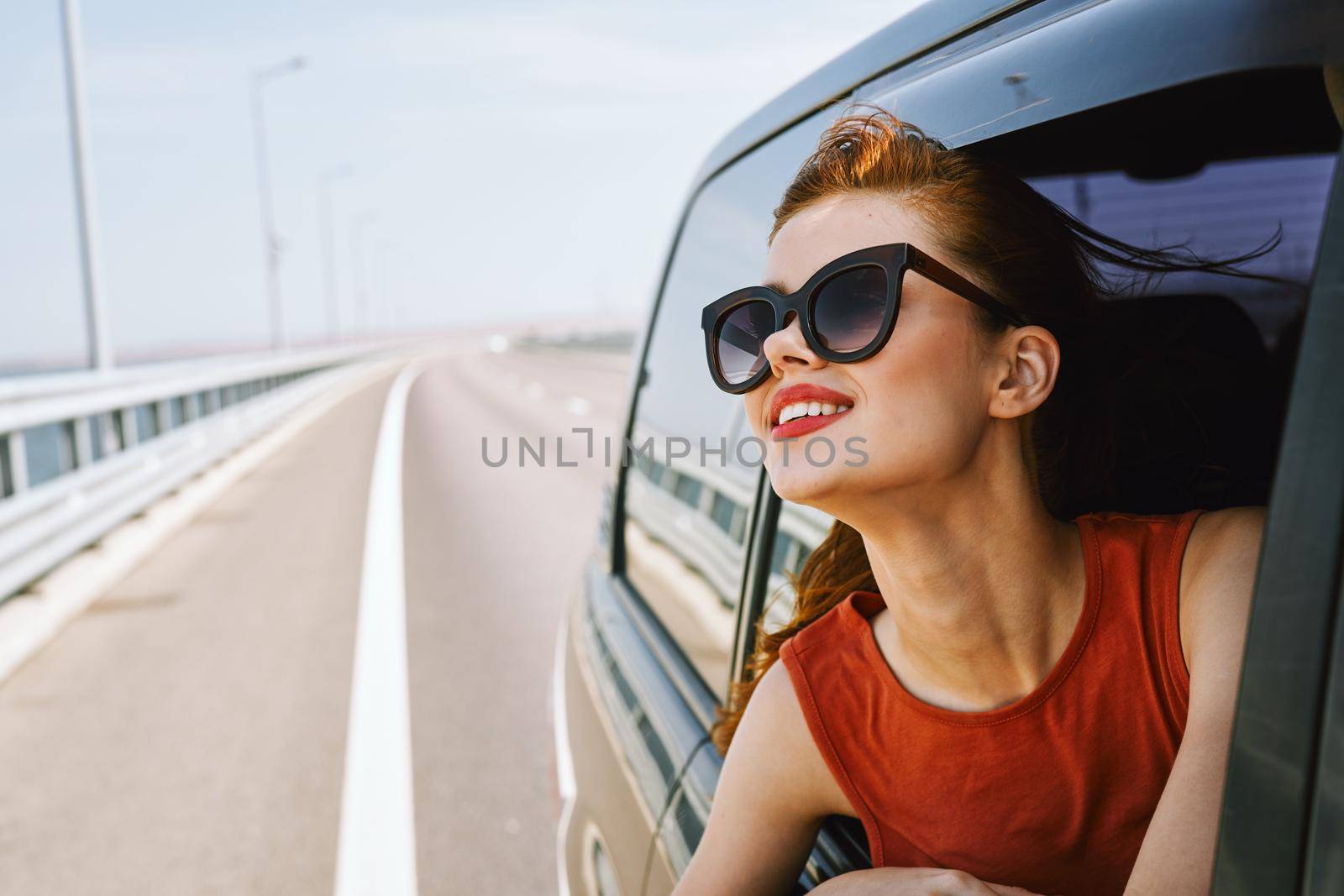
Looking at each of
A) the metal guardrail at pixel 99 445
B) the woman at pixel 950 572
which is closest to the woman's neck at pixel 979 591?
the woman at pixel 950 572

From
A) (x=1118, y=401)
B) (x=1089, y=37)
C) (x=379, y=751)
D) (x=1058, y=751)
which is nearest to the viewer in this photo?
(x=1089, y=37)

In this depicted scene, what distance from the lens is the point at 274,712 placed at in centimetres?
490

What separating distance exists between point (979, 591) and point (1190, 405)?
2.56 feet

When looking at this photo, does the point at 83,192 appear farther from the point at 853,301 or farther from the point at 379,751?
the point at 853,301

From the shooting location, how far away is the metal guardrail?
688 centimetres

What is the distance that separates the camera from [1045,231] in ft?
4.53

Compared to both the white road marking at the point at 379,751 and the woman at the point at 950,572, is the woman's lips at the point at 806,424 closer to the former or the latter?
the woman at the point at 950,572

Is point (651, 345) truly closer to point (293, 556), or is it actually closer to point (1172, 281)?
point (1172, 281)

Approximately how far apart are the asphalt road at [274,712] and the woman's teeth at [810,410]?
231cm

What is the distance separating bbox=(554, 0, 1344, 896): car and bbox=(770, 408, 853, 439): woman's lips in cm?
40

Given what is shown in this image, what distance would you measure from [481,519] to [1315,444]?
935 centimetres

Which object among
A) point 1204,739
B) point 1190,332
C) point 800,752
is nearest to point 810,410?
point 800,752

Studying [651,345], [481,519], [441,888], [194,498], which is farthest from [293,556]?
[651,345]

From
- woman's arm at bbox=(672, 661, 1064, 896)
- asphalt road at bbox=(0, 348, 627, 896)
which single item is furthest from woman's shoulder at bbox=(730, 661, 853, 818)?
asphalt road at bbox=(0, 348, 627, 896)
